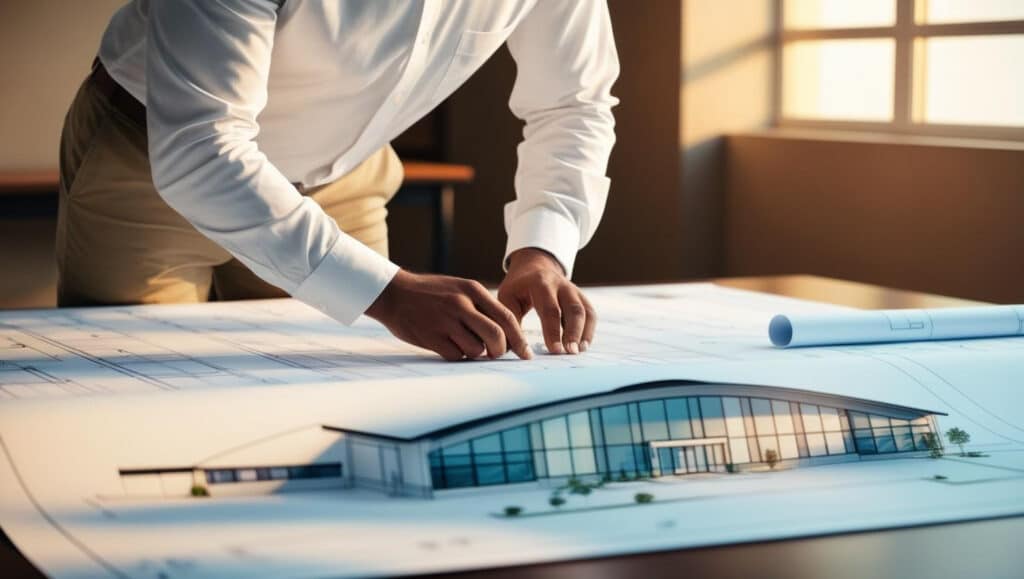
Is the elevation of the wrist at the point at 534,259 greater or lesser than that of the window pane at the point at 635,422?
greater

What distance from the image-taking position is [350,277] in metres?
1.20

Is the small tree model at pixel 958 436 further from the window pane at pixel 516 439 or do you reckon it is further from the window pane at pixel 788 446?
the window pane at pixel 516 439

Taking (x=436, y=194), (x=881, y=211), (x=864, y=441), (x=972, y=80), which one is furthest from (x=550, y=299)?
(x=436, y=194)

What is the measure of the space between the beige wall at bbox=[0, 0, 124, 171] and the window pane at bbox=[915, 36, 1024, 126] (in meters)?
2.00

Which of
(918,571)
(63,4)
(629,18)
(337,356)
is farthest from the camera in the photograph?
(629,18)

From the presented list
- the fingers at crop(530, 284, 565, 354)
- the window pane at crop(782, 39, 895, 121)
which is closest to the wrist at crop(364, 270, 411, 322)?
the fingers at crop(530, 284, 565, 354)

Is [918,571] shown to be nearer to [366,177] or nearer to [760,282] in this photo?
[760,282]

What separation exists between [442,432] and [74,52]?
9.28 feet

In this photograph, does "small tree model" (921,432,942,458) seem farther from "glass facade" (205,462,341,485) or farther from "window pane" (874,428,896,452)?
"glass facade" (205,462,341,485)

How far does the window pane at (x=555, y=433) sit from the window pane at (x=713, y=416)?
0.10m

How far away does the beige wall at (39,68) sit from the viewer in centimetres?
337

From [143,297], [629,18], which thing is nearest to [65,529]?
[143,297]

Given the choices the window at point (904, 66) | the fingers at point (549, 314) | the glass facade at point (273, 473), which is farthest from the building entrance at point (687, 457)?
the window at point (904, 66)

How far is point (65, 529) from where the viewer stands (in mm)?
758
